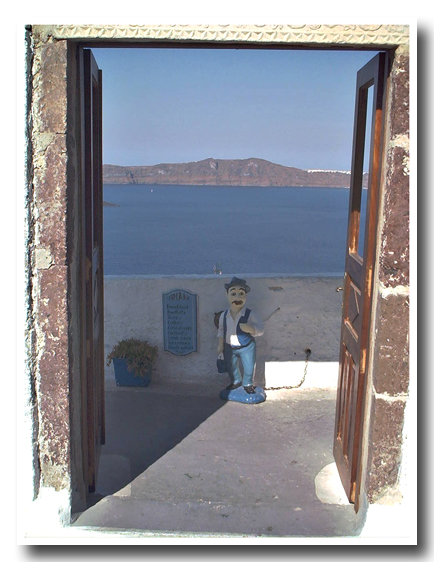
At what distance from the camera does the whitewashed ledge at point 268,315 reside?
6.52 meters

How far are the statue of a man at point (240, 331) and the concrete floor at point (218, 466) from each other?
0.38m

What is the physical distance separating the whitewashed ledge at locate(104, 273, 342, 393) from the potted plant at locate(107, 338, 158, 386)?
0.16 metres

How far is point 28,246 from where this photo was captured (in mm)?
3516

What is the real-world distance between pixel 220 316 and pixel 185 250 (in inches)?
1298

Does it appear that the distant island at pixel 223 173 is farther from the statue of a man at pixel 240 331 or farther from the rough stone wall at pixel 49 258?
the rough stone wall at pixel 49 258

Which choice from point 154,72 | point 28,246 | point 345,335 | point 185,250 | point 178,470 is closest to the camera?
point 28,246

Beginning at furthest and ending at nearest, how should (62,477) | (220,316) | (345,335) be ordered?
(220,316) → (345,335) → (62,477)

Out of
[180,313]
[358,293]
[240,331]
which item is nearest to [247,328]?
[240,331]

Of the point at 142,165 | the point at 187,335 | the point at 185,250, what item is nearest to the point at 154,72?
the point at 142,165

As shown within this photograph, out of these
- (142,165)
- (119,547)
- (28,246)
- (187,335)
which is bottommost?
(119,547)

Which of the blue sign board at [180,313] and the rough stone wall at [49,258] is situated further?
the blue sign board at [180,313]

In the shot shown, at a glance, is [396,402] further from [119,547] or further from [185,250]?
[185,250]

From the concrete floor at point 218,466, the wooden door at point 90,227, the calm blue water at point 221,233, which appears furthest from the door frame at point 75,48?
the calm blue water at point 221,233

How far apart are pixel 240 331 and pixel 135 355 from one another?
3.56 feet
